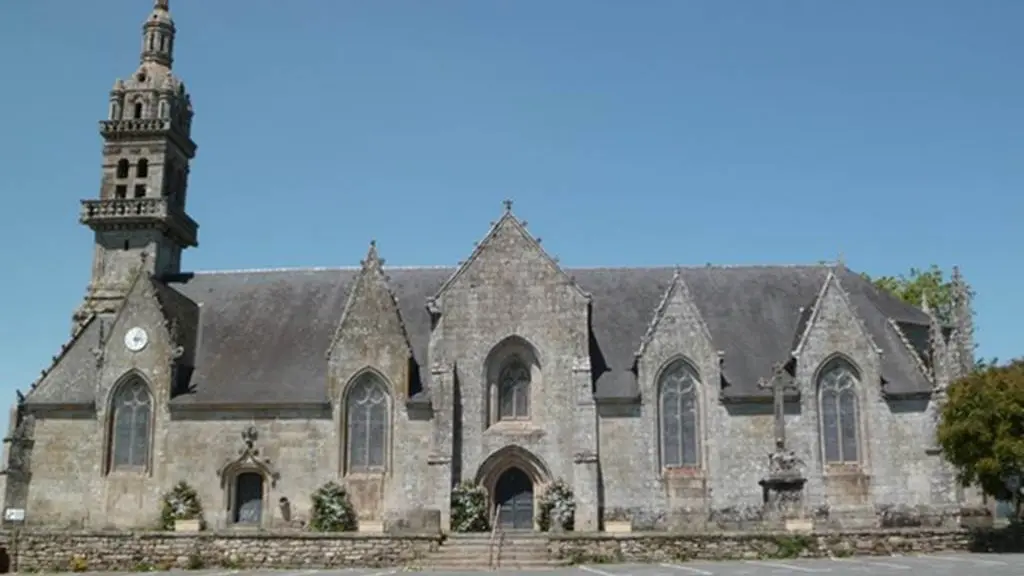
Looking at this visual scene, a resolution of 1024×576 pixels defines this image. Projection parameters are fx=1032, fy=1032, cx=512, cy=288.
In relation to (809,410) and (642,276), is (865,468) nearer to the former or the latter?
(809,410)

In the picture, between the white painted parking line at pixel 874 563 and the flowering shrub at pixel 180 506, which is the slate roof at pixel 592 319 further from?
the white painted parking line at pixel 874 563

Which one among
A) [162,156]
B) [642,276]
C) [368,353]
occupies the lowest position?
[368,353]

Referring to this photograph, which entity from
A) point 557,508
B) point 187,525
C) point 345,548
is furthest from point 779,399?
point 187,525

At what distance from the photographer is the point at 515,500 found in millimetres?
34156

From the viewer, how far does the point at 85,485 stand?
1369 inches

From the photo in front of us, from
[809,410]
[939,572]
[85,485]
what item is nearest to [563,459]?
[809,410]

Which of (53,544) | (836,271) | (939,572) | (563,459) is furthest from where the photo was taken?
(836,271)

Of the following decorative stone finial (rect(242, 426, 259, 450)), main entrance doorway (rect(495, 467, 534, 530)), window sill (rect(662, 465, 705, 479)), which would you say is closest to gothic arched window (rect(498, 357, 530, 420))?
main entrance doorway (rect(495, 467, 534, 530))

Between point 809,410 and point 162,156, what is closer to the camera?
point 809,410

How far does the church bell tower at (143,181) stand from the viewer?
133ft

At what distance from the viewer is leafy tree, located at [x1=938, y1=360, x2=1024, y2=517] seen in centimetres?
2825

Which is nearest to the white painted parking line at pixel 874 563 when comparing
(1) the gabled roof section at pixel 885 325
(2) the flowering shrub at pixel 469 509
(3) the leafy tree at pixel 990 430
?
(3) the leafy tree at pixel 990 430

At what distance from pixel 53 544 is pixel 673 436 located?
1910 centimetres

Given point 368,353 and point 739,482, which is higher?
point 368,353
